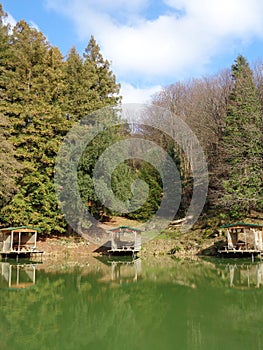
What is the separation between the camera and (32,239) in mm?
21297

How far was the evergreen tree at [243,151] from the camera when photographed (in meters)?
21.8

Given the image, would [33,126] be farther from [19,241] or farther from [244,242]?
[244,242]

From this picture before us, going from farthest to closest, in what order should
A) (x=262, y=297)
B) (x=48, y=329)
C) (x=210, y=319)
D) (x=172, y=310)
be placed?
(x=262, y=297)
(x=172, y=310)
(x=210, y=319)
(x=48, y=329)

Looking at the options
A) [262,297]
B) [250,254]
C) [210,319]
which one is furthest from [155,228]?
[210,319]

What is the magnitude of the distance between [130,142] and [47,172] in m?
11.7

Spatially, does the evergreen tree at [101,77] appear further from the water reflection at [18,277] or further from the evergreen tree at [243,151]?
the water reflection at [18,277]

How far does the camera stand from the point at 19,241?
19.2 metres

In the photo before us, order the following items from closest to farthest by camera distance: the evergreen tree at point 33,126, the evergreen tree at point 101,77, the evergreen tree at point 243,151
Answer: the evergreen tree at point 243,151
the evergreen tree at point 33,126
the evergreen tree at point 101,77

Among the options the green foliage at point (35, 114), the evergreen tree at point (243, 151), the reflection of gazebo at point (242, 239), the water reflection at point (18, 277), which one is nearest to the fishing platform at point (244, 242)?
the reflection of gazebo at point (242, 239)

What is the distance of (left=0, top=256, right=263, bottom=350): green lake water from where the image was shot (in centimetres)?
559

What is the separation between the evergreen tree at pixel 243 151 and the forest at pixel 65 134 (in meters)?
0.07

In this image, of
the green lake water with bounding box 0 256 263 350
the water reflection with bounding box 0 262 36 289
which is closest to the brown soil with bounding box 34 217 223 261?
the water reflection with bounding box 0 262 36 289

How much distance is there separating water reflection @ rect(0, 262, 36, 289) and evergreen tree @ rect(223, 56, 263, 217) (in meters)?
12.5

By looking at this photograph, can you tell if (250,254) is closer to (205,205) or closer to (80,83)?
(205,205)
